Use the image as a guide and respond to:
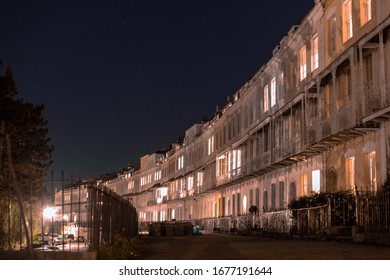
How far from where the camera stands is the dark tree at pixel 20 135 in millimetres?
24208

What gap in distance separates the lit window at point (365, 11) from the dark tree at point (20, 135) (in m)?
12.1

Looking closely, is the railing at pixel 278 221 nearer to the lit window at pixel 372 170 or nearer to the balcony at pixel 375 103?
the lit window at pixel 372 170

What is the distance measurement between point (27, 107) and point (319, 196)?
14.4m

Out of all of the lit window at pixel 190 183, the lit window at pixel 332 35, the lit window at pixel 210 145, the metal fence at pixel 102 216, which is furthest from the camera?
the lit window at pixel 190 183

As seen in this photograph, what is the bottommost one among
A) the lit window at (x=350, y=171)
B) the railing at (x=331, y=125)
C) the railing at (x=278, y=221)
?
the railing at (x=278, y=221)

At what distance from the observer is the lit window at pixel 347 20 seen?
24062 mm

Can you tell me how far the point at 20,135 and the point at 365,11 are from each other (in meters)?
15.3

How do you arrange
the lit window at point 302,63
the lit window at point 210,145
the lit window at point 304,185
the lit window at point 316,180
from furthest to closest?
the lit window at point 210,145 < the lit window at point 304,185 < the lit window at point 302,63 < the lit window at point 316,180

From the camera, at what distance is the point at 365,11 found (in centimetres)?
2258

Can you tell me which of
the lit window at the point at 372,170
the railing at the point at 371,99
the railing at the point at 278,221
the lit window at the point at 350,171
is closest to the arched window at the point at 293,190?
the railing at the point at 278,221

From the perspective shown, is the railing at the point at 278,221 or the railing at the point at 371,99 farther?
the railing at the point at 278,221

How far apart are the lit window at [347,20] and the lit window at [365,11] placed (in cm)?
125

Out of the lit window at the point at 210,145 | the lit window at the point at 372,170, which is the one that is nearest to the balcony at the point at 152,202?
the lit window at the point at 210,145

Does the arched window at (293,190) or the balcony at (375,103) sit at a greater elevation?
the balcony at (375,103)
